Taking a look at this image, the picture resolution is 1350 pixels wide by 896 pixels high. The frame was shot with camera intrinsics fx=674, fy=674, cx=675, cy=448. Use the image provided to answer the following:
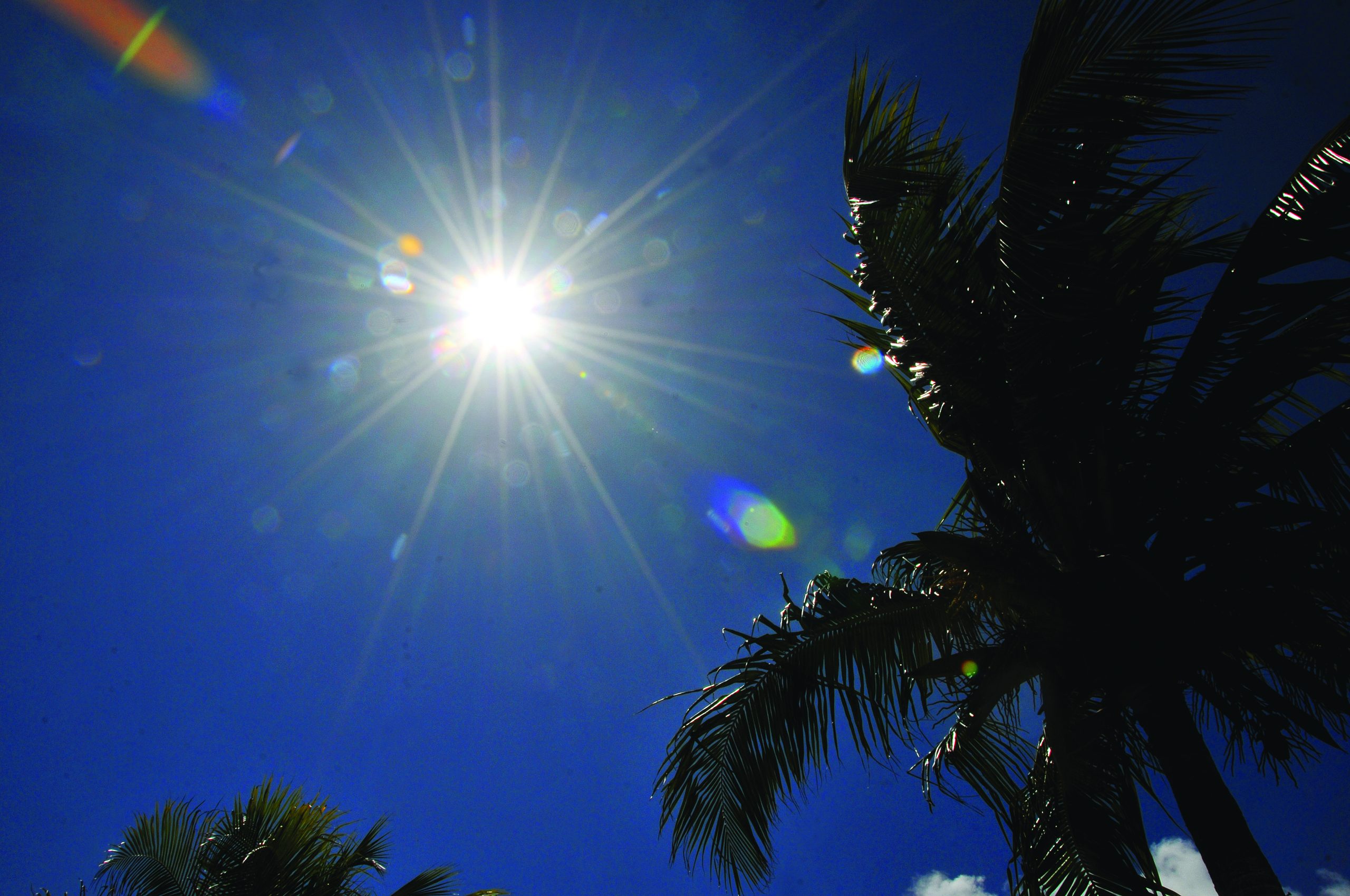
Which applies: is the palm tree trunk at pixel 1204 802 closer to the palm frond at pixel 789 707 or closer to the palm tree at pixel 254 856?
the palm frond at pixel 789 707

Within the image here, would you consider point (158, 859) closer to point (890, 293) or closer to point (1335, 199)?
point (890, 293)

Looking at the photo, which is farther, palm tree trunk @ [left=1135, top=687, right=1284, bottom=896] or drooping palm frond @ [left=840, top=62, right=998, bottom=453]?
drooping palm frond @ [left=840, top=62, right=998, bottom=453]

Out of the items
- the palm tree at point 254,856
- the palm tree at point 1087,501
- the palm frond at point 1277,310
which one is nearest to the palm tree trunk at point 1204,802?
the palm tree at point 1087,501

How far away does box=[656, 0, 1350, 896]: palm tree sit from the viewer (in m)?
3.25

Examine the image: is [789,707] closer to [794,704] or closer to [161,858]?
[794,704]

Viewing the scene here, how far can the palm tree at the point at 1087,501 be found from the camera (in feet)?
10.7

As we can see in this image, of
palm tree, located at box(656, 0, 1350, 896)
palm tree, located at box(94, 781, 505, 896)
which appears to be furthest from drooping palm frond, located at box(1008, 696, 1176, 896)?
palm tree, located at box(94, 781, 505, 896)

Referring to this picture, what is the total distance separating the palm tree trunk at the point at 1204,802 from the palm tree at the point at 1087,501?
0.01m

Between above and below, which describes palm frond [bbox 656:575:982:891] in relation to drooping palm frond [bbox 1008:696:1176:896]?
above

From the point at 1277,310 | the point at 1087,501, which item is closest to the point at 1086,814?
the point at 1087,501

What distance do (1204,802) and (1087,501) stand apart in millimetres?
1489

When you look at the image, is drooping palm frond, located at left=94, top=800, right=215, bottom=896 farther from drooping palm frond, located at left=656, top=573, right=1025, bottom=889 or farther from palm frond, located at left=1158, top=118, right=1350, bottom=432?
palm frond, located at left=1158, top=118, right=1350, bottom=432

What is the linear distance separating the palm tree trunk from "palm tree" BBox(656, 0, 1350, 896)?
0.01 metres

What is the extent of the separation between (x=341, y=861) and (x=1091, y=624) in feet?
21.1
